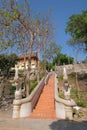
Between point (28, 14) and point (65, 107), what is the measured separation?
8.79 m

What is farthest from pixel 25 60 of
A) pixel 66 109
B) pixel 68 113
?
pixel 68 113

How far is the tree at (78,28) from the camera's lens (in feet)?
74.3

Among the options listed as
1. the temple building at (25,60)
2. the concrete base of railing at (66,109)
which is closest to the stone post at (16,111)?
the concrete base of railing at (66,109)

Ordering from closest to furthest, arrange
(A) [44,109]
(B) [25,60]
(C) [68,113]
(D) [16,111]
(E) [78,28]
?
(C) [68,113] < (D) [16,111] < (A) [44,109] < (B) [25,60] < (E) [78,28]

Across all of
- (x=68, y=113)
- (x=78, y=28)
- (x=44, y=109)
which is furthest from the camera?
(x=78, y=28)

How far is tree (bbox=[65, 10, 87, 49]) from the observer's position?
22656 mm

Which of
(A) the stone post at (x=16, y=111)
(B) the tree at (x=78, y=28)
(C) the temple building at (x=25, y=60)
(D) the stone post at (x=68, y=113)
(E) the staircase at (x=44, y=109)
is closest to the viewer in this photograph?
(D) the stone post at (x=68, y=113)

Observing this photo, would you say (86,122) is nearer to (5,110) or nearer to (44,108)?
(44,108)

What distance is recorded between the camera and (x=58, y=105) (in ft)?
34.7

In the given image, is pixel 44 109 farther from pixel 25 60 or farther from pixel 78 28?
pixel 78 28

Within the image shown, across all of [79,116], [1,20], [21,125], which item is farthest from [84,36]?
[21,125]

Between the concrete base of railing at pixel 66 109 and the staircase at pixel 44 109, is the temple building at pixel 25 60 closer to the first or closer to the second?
the staircase at pixel 44 109

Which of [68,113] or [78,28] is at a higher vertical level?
[78,28]

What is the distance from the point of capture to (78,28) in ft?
75.8
